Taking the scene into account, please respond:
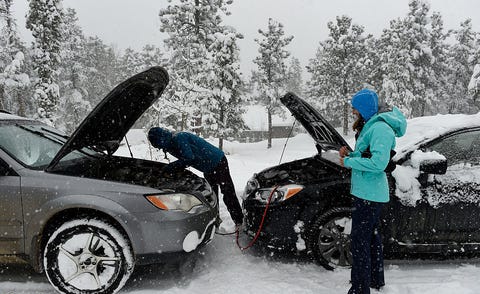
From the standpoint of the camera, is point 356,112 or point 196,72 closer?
point 356,112

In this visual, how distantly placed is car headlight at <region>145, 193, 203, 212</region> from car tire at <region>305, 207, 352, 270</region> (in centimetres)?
136

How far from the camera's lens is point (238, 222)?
17.6 feet

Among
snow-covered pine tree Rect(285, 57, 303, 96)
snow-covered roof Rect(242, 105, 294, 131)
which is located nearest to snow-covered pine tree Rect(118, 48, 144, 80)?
snow-covered roof Rect(242, 105, 294, 131)

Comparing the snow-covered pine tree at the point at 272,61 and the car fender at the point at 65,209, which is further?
the snow-covered pine tree at the point at 272,61

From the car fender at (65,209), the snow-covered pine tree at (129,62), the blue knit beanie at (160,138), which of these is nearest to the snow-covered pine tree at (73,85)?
the snow-covered pine tree at (129,62)

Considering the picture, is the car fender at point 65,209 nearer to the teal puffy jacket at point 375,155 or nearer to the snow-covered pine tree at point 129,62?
the teal puffy jacket at point 375,155

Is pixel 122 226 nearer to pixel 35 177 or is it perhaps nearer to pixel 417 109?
pixel 35 177

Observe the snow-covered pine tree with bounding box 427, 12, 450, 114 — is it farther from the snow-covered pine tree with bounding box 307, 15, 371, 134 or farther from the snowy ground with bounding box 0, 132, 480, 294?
the snowy ground with bounding box 0, 132, 480, 294

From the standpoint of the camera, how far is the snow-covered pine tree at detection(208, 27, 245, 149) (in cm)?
2686

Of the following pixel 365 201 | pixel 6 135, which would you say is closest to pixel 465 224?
pixel 365 201

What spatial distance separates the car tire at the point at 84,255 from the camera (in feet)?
11.2

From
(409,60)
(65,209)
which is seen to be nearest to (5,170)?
(65,209)

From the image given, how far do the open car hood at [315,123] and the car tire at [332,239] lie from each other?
109 cm

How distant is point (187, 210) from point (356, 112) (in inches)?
76.4
